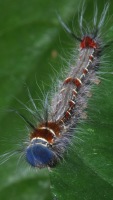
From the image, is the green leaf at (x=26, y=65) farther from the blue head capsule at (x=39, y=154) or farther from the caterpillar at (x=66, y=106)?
the blue head capsule at (x=39, y=154)

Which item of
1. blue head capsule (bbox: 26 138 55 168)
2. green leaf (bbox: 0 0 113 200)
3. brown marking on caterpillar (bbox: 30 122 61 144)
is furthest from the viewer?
green leaf (bbox: 0 0 113 200)

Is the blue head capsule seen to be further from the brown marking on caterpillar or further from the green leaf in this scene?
the green leaf

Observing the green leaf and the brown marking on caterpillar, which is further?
the green leaf

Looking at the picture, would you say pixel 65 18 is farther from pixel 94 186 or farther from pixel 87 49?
pixel 94 186

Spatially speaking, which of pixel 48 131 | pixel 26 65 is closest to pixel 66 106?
pixel 48 131

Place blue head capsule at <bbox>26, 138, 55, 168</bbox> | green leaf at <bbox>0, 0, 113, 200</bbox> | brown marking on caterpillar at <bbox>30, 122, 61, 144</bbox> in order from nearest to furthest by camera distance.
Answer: blue head capsule at <bbox>26, 138, 55, 168</bbox> → brown marking on caterpillar at <bbox>30, 122, 61, 144</bbox> → green leaf at <bbox>0, 0, 113, 200</bbox>

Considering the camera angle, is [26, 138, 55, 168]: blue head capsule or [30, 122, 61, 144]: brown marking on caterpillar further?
[30, 122, 61, 144]: brown marking on caterpillar

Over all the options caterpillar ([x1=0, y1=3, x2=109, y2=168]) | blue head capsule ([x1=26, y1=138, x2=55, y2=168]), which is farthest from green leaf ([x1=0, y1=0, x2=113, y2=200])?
blue head capsule ([x1=26, y1=138, x2=55, y2=168])

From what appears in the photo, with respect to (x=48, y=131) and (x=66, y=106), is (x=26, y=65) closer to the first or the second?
(x=66, y=106)
